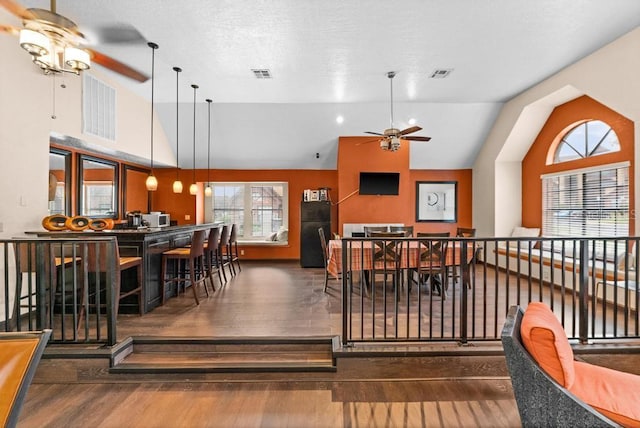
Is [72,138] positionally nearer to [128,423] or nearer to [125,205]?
[125,205]

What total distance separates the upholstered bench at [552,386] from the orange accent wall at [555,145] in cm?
368

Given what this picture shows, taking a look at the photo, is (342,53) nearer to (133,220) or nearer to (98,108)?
(98,108)

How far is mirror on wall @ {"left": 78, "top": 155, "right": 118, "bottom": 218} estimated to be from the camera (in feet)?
16.3

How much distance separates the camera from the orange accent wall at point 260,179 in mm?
7375

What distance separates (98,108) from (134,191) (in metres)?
2.43

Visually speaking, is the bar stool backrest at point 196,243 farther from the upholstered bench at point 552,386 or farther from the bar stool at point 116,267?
the upholstered bench at point 552,386

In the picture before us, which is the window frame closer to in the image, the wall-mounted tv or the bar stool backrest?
the wall-mounted tv

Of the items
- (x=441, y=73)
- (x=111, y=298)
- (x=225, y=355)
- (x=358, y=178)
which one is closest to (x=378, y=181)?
(x=358, y=178)

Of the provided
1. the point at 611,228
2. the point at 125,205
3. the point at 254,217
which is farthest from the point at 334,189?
the point at 611,228

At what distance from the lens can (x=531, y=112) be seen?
17.5 ft

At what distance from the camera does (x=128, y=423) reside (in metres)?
2.10

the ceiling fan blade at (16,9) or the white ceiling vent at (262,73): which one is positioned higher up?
the white ceiling vent at (262,73)

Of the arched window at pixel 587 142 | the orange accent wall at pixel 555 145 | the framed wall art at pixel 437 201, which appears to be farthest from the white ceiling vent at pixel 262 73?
the arched window at pixel 587 142

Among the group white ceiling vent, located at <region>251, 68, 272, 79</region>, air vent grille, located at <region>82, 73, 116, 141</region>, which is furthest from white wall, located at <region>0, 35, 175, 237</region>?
white ceiling vent, located at <region>251, 68, 272, 79</region>
